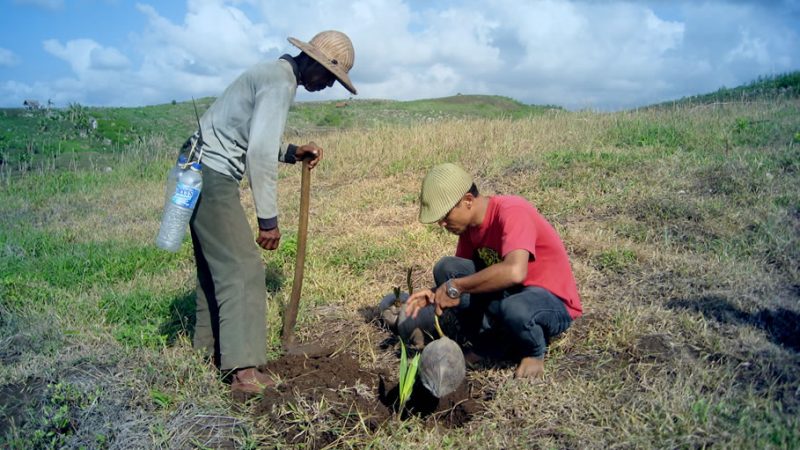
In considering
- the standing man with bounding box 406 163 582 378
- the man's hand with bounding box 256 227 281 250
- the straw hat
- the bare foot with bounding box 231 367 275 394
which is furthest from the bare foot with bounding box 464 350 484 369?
the straw hat

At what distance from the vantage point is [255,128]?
323cm

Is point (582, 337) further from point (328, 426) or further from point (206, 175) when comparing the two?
point (206, 175)

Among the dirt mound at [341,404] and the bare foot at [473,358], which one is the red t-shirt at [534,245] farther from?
the dirt mound at [341,404]

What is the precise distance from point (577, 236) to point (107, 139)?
14564 millimetres

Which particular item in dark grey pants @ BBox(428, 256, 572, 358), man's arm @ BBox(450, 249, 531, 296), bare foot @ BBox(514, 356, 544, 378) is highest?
man's arm @ BBox(450, 249, 531, 296)

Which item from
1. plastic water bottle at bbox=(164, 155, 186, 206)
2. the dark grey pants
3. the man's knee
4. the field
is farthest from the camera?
the man's knee

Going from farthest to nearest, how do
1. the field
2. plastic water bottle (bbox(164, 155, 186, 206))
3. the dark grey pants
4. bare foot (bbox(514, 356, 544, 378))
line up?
plastic water bottle (bbox(164, 155, 186, 206))
bare foot (bbox(514, 356, 544, 378))
the dark grey pants
the field

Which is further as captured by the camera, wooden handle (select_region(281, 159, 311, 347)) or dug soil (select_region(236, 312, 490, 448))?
wooden handle (select_region(281, 159, 311, 347))

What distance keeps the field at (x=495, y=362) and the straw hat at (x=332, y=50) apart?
1.76 m

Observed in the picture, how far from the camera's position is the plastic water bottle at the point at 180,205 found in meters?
3.37

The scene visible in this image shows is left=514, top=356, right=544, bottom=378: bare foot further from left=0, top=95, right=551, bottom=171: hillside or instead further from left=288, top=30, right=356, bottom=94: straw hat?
left=0, top=95, right=551, bottom=171: hillside

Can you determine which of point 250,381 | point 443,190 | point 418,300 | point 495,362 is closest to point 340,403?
point 250,381

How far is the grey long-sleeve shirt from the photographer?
3.23 m

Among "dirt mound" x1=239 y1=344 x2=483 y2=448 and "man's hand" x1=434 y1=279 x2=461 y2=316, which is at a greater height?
"man's hand" x1=434 y1=279 x2=461 y2=316
